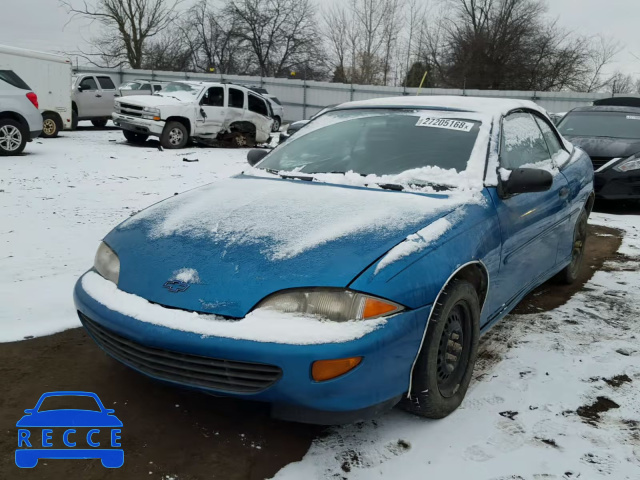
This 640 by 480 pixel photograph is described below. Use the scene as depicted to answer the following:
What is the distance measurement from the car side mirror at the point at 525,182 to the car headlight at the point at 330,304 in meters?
1.29

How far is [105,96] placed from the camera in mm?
18016

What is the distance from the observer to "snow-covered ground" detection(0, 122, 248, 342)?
389cm

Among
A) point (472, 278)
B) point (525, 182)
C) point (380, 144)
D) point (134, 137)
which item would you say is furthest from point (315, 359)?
point (134, 137)

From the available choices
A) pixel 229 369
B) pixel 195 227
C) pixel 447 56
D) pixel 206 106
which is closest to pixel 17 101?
pixel 206 106

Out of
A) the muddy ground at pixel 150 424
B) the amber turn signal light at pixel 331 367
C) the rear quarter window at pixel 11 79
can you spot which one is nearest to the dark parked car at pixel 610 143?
the muddy ground at pixel 150 424

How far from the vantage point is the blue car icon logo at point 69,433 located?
2.31m

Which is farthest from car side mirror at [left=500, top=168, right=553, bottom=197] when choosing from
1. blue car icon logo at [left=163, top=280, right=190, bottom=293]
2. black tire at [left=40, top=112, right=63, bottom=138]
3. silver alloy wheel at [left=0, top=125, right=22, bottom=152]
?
black tire at [left=40, top=112, right=63, bottom=138]

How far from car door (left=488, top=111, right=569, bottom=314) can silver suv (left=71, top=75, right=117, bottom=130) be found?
16262 millimetres

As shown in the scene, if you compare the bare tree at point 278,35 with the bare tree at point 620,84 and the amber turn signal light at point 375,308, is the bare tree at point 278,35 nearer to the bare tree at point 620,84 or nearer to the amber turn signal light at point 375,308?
the bare tree at point 620,84

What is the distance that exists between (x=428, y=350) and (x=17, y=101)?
10.6 m

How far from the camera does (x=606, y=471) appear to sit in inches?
91.4

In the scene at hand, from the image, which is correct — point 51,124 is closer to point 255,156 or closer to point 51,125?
point 51,125

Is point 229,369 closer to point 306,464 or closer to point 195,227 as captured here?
point 306,464

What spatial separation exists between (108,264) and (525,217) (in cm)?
228
